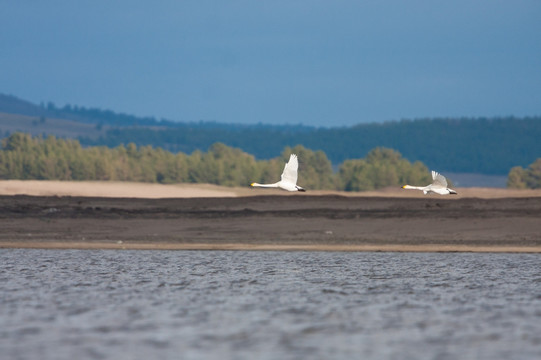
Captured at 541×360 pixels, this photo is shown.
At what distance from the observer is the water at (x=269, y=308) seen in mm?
15477

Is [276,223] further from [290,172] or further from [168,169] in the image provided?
[168,169]

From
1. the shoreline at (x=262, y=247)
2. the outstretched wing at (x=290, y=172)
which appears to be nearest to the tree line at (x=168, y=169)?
the shoreline at (x=262, y=247)

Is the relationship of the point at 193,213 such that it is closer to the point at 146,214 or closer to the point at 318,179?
the point at 146,214

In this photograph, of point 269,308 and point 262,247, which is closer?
point 269,308

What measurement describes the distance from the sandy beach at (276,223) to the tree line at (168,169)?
22.7 meters

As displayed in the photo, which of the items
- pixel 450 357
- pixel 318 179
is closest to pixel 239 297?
pixel 450 357

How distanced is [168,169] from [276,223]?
3828cm

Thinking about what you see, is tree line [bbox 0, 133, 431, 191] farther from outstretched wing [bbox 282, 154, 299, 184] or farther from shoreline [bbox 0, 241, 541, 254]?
outstretched wing [bbox 282, 154, 299, 184]

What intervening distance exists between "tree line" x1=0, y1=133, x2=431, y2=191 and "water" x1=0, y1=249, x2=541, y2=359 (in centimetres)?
4376

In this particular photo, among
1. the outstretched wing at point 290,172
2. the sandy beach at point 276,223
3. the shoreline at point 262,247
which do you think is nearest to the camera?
the outstretched wing at point 290,172

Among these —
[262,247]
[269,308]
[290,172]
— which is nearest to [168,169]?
[262,247]

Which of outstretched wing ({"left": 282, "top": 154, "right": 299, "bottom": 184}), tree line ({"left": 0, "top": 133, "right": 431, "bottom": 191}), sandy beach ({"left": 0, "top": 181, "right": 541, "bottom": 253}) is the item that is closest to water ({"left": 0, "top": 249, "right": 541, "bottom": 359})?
outstretched wing ({"left": 282, "top": 154, "right": 299, "bottom": 184})

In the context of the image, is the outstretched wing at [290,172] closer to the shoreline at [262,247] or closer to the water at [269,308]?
the water at [269,308]

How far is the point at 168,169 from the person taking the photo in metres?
80.3
